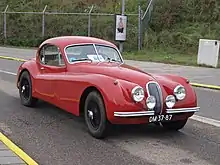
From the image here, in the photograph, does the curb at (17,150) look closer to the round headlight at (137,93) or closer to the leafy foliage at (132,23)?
the round headlight at (137,93)

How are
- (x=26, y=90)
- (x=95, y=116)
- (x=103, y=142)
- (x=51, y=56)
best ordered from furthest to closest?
(x=26, y=90)
(x=51, y=56)
(x=95, y=116)
(x=103, y=142)

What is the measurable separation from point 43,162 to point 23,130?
1.73 m

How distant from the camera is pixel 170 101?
6938 mm

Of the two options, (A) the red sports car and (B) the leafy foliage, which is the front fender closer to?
(A) the red sports car

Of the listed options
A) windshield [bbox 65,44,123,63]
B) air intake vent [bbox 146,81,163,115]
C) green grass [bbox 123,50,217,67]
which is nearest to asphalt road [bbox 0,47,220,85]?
green grass [bbox 123,50,217,67]

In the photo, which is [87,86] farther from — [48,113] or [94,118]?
[48,113]

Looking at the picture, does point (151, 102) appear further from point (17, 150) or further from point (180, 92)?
point (17, 150)

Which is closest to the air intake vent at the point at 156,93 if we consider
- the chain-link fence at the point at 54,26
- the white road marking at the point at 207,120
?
the white road marking at the point at 207,120

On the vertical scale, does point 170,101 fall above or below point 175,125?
above

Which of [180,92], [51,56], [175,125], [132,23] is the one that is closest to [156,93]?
[180,92]

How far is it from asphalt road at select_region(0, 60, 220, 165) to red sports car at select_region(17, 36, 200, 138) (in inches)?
11.7

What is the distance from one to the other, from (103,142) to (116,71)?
1.20 metres

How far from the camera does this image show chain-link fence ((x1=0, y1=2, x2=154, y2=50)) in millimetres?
31391

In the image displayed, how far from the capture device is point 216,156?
6.09 m
